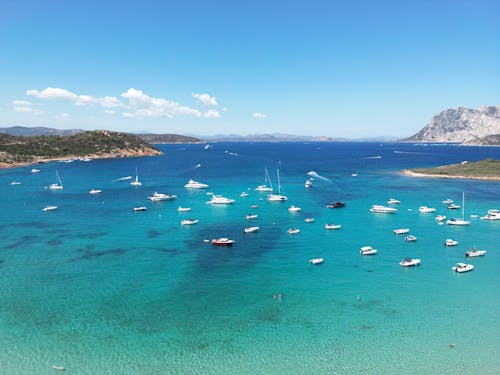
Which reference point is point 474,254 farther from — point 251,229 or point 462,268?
point 251,229

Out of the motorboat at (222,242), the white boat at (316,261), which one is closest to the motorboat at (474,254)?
the white boat at (316,261)

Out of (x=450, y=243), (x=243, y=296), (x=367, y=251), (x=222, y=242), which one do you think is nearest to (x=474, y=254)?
(x=450, y=243)

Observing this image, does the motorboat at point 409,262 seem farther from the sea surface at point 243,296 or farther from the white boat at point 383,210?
the white boat at point 383,210

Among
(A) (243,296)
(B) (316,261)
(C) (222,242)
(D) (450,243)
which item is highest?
(C) (222,242)

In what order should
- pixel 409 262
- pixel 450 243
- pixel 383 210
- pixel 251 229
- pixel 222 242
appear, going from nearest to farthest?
pixel 409 262 → pixel 222 242 → pixel 450 243 → pixel 251 229 → pixel 383 210

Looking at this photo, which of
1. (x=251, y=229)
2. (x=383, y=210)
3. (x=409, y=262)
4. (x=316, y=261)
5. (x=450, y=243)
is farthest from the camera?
(x=383, y=210)

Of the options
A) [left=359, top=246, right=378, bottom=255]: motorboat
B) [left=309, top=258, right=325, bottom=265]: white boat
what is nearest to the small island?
[left=359, top=246, right=378, bottom=255]: motorboat

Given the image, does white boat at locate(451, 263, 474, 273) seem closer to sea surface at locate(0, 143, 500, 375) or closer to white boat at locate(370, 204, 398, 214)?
sea surface at locate(0, 143, 500, 375)
